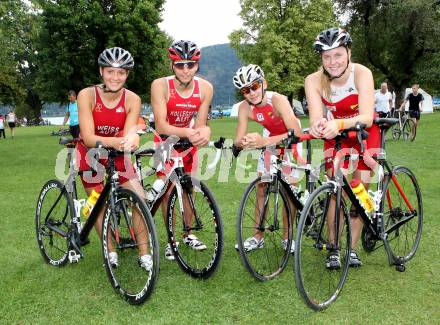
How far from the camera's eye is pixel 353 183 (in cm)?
447

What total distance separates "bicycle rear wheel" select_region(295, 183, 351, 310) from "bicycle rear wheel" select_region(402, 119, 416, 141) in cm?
1436

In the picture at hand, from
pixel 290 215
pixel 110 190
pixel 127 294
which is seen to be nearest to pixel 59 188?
pixel 110 190

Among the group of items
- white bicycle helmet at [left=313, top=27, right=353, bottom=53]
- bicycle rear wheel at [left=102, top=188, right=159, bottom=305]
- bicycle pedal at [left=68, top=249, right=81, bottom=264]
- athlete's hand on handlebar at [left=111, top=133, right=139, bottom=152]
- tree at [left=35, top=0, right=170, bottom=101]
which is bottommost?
bicycle pedal at [left=68, top=249, right=81, bottom=264]

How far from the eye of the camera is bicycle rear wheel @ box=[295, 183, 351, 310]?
3.78 metres

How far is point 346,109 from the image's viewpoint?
468cm

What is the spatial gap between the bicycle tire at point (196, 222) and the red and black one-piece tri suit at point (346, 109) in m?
1.34

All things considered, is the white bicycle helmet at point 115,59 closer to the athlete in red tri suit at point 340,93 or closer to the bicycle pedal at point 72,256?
the athlete in red tri suit at point 340,93

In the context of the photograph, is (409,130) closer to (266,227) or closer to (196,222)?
(266,227)

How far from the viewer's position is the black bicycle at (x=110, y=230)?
412 centimetres

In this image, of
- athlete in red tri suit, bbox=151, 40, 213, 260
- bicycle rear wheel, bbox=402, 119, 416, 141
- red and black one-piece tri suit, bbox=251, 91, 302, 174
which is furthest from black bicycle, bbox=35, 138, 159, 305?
bicycle rear wheel, bbox=402, 119, 416, 141

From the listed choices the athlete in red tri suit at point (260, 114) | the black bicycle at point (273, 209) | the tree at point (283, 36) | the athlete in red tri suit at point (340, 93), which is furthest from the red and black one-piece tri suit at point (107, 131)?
the tree at point (283, 36)

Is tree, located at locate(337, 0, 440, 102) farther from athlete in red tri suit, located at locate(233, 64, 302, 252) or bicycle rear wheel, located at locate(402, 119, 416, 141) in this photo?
athlete in red tri suit, located at locate(233, 64, 302, 252)

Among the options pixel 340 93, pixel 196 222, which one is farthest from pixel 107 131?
pixel 340 93

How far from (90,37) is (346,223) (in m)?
36.5
